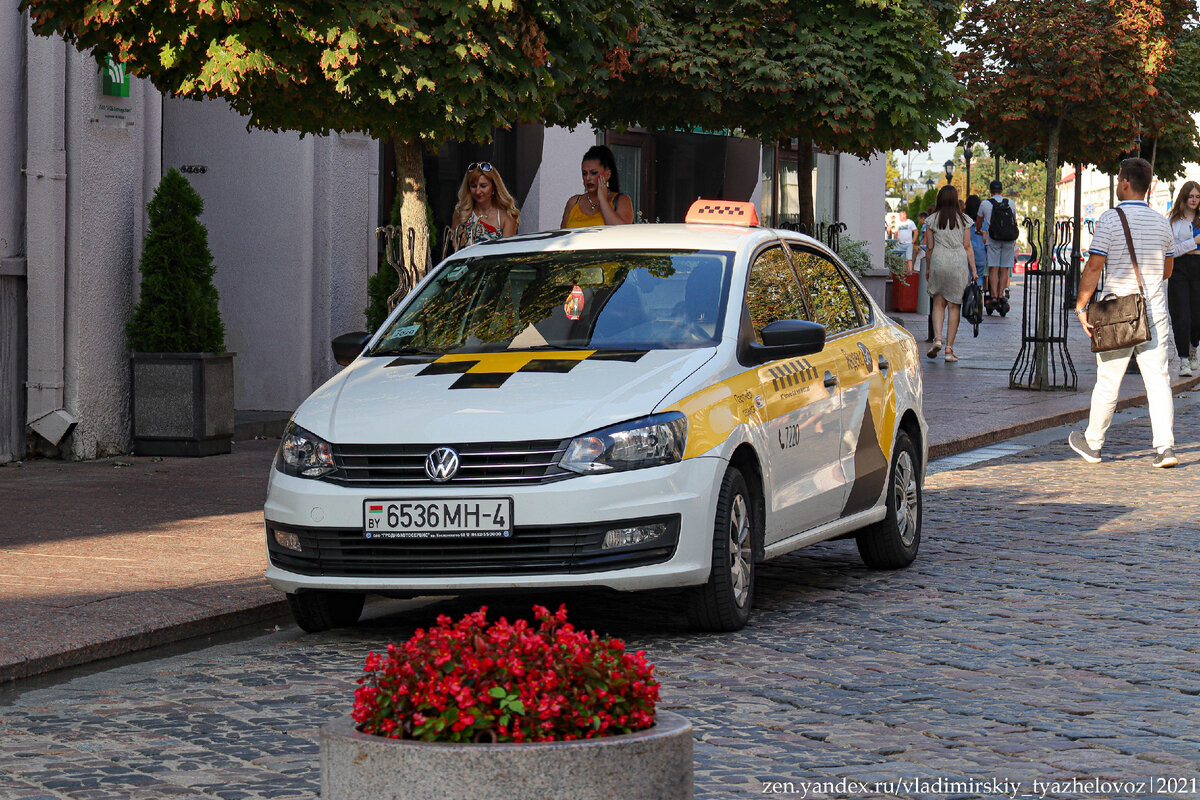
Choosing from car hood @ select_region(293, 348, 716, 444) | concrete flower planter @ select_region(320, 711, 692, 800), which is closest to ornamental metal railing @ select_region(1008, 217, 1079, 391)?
car hood @ select_region(293, 348, 716, 444)

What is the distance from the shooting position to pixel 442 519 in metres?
6.90

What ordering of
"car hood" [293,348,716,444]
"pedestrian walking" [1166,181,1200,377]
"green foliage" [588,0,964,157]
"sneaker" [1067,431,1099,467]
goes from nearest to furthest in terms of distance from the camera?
1. "car hood" [293,348,716,444]
2. "sneaker" [1067,431,1099,467]
3. "green foliage" [588,0,964,157]
4. "pedestrian walking" [1166,181,1200,377]

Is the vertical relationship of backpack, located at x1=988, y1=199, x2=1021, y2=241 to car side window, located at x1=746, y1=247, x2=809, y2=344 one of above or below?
above

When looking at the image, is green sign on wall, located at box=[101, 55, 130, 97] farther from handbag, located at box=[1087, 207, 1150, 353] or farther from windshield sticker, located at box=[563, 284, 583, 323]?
handbag, located at box=[1087, 207, 1150, 353]

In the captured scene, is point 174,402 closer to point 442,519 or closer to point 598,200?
point 598,200

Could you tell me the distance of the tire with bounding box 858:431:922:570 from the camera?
360 inches

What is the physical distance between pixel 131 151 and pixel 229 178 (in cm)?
246

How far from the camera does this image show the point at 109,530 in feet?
32.4

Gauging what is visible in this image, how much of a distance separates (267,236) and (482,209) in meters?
3.65

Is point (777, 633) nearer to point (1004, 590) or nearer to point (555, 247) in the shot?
point (1004, 590)

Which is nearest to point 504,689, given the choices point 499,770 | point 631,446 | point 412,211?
point 499,770

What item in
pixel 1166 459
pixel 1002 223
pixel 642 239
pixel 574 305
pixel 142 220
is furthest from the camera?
pixel 1002 223

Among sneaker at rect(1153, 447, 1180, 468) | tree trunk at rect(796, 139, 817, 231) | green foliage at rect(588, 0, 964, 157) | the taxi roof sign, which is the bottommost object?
sneaker at rect(1153, 447, 1180, 468)

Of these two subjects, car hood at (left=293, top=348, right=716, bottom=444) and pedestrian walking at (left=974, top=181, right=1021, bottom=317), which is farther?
pedestrian walking at (left=974, top=181, right=1021, bottom=317)
